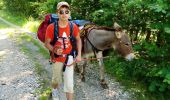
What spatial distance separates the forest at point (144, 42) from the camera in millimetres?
8164

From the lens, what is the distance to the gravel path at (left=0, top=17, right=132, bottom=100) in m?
8.54

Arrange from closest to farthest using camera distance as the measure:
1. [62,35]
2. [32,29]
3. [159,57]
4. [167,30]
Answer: [62,35] < [167,30] < [159,57] < [32,29]

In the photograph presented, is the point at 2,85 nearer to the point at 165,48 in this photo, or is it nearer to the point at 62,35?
the point at 62,35

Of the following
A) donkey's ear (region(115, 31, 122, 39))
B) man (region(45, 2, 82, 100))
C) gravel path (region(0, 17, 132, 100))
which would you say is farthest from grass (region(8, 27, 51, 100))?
donkey's ear (region(115, 31, 122, 39))

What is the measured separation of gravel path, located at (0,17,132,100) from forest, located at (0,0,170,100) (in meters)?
0.59

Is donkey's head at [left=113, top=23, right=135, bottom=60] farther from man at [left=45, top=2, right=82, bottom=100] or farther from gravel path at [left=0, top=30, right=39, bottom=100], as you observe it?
gravel path at [left=0, top=30, right=39, bottom=100]

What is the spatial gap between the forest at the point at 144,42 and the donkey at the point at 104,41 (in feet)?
1.61

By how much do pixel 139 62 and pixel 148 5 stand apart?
2220mm

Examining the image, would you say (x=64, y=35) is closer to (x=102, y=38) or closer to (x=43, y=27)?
(x=43, y=27)

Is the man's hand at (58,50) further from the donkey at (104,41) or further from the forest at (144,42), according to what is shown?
the donkey at (104,41)

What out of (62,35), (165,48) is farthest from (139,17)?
(62,35)

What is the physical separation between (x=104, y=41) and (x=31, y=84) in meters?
2.24

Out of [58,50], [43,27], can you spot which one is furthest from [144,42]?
[58,50]

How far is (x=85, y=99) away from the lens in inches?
334
